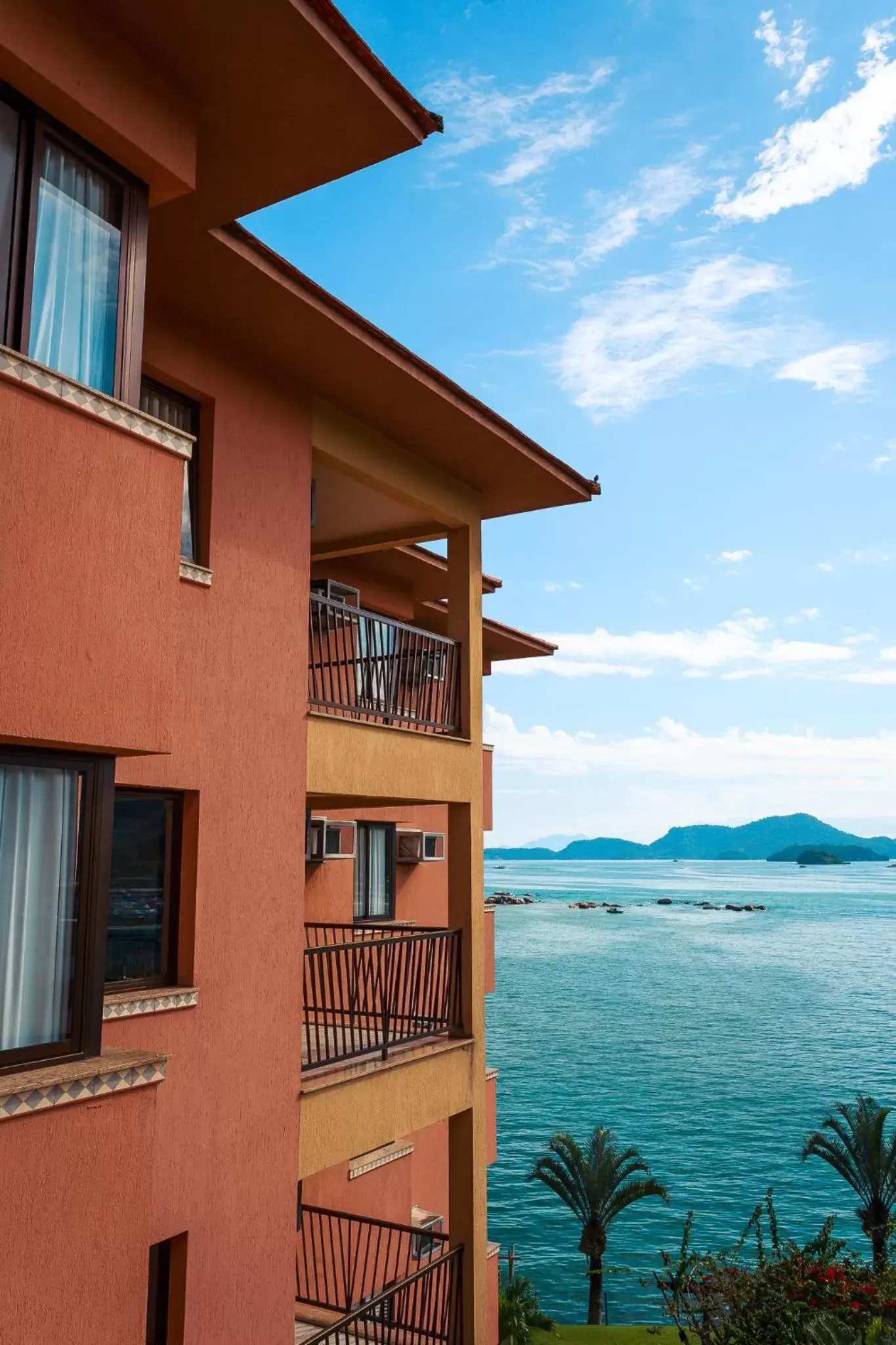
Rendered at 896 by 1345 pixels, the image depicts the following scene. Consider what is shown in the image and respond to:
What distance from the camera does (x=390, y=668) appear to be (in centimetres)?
Answer: 1066

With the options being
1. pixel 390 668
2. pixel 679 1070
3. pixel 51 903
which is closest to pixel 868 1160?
pixel 390 668

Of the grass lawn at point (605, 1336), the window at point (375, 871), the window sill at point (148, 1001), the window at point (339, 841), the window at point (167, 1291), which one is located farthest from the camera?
the grass lawn at point (605, 1336)

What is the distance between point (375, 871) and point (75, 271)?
11.3m

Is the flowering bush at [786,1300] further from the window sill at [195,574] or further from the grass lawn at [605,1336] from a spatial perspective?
the window sill at [195,574]

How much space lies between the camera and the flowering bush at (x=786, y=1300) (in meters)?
13.8

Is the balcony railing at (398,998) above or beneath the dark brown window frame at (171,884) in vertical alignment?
beneath

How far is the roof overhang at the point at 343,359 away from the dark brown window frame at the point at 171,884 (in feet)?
11.2

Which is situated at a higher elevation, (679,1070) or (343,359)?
(343,359)

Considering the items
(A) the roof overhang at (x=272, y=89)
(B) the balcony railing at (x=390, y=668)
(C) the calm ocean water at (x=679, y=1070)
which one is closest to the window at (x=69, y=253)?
(A) the roof overhang at (x=272, y=89)

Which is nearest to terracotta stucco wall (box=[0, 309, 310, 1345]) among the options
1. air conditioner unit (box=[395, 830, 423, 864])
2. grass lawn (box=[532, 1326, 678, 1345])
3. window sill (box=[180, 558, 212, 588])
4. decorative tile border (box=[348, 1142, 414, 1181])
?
window sill (box=[180, 558, 212, 588])

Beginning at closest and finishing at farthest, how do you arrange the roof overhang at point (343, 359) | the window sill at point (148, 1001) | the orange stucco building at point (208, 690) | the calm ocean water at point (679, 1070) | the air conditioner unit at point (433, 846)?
the orange stucco building at point (208, 690)
the window sill at point (148, 1001)
the roof overhang at point (343, 359)
the air conditioner unit at point (433, 846)
the calm ocean water at point (679, 1070)

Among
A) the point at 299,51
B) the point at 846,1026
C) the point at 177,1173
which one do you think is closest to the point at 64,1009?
the point at 177,1173

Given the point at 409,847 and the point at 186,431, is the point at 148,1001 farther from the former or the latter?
the point at 409,847

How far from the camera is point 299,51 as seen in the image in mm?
5242
